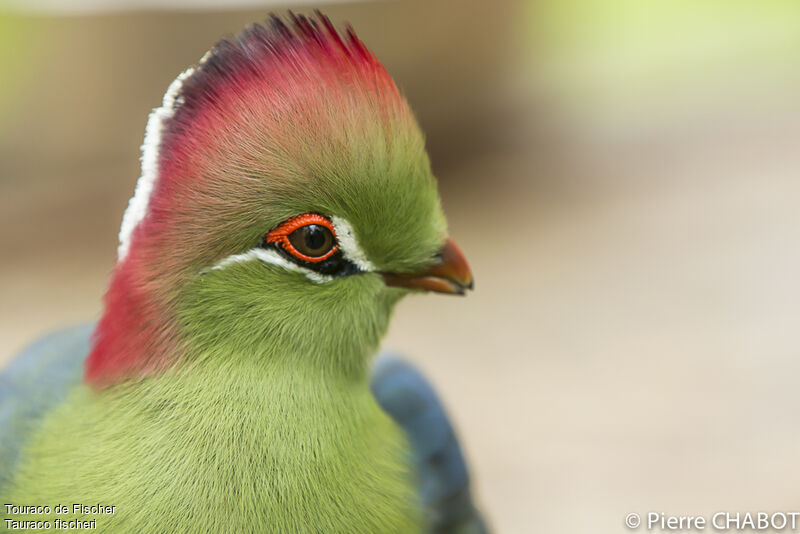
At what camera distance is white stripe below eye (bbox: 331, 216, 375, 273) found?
1.34m

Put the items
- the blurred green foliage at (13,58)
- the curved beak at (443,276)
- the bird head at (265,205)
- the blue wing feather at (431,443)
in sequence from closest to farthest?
the bird head at (265,205) → the curved beak at (443,276) → the blue wing feather at (431,443) → the blurred green foliage at (13,58)

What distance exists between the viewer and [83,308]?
4453 mm

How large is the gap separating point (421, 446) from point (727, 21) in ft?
17.9

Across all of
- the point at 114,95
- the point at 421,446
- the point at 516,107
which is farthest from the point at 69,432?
the point at 516,107

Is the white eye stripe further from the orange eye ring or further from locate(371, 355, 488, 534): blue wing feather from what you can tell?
locate(371, 355, 488, 534): blue wing feather

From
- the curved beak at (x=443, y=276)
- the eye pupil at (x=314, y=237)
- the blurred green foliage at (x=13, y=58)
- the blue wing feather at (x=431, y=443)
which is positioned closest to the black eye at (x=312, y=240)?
the eye pupil at (x=314, y=237)

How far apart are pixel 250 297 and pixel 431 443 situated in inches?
29.0

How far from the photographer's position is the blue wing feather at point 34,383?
5.07 ft

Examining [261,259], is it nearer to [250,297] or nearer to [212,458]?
[250,297]

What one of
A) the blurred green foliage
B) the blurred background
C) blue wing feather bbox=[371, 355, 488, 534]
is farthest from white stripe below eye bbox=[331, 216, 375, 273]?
Result: the blurred green foliage

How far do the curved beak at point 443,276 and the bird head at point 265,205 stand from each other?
6cm

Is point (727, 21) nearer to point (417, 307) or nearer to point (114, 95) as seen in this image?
point (417, 307)

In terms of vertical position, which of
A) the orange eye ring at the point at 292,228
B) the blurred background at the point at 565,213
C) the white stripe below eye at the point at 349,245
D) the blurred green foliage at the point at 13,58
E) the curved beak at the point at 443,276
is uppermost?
the blurred green foliage at the point at 13,58

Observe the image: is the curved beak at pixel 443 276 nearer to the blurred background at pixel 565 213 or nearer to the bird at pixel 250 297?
the bird at pixel 250 297
